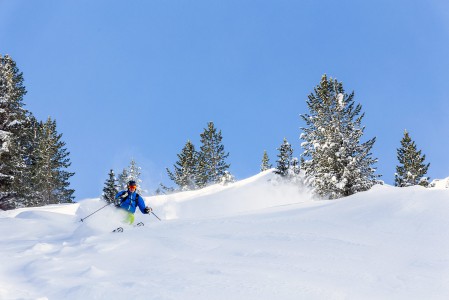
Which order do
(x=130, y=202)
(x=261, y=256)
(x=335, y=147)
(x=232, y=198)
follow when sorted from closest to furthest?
1. (x=261, y=256)
2. (x=130, y=202)
3. (x=335, y=147)
4. (x=232, y=198)

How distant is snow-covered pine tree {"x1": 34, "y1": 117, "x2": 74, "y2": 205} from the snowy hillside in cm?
3102

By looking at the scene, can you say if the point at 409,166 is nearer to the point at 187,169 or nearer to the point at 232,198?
the point at 232,198

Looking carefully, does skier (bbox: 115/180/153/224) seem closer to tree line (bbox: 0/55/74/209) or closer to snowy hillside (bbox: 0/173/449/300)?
snowy hillside (bbox: 0/173/449/300)

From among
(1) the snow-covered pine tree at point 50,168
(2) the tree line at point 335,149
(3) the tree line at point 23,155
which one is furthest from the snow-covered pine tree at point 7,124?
(2) the tree line at point 335,149

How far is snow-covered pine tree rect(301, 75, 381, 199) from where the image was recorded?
2578cm

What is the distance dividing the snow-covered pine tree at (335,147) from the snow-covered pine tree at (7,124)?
67.3ft

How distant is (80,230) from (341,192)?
19.2 metres

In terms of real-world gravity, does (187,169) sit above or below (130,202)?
→ above

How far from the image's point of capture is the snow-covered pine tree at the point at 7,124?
25.3 m

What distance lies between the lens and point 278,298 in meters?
5.04

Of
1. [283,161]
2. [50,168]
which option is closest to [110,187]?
[50,168]

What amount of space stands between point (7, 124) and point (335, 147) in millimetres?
22949

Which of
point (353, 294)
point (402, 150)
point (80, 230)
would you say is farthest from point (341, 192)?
point (353, 294)

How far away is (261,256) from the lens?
275 inches
